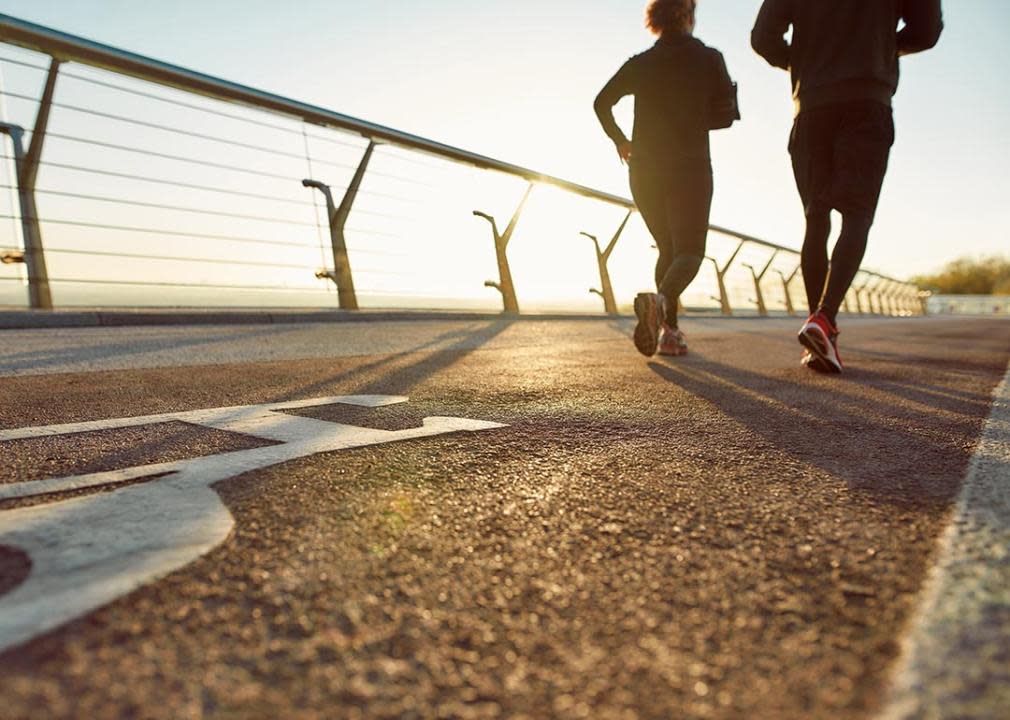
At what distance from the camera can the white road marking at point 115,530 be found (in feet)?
1.85

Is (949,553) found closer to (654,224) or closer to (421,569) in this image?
(421,569)

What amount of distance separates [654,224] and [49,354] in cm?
283

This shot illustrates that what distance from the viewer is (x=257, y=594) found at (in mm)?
608

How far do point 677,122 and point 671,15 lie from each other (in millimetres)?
520

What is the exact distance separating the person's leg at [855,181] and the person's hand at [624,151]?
45.3 inches

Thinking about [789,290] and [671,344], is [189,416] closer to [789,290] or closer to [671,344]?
[671,344]

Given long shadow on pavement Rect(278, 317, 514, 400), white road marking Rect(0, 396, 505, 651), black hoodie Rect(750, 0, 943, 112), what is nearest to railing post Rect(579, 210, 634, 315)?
long shadow on pavement Rect(278, 317, 514, 400)

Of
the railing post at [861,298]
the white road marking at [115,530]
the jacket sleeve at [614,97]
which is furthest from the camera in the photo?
the railing post at [861,298]

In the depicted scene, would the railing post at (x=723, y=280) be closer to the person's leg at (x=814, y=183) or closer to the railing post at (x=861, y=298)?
the person's leg at (x=814, y=183)

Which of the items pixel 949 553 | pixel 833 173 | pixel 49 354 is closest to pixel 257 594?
pixel 949 553

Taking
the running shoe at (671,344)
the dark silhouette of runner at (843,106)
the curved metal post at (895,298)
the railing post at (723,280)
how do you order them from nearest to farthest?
the dark silhouette of runner at (843,106)
the running shoe at (671,344)
the railing post at (723,280)
the curved metal post at (895,298)

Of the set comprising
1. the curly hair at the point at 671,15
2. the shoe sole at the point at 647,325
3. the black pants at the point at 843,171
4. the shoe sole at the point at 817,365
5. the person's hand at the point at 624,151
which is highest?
the curly hair at the point at 671,15

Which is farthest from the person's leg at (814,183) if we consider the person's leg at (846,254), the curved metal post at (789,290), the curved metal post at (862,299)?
the curved metal post at (862,299)

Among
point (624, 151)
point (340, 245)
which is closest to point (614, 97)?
point (624, 151)
